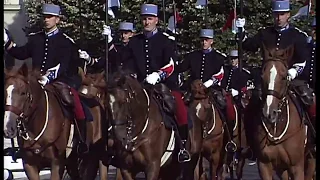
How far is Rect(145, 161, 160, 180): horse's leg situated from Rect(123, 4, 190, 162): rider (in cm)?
77

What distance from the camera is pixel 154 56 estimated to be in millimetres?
10914

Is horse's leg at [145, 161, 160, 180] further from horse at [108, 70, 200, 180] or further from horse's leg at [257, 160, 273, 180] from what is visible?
horse's leg at [257, 160, 273, 180]

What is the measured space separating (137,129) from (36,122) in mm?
1250

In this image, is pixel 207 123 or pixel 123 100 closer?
pixel 123 100

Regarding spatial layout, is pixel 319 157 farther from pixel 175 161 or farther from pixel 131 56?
pixel 131 56

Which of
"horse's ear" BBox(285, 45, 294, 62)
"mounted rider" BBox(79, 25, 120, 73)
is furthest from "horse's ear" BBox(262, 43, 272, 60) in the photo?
"mounted rider" BBox(79, 25, 120, 73)

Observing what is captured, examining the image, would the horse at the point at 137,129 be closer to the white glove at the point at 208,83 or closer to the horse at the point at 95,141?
the horse at the point at 95,141

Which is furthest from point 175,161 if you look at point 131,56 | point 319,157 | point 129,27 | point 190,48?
point 190,48

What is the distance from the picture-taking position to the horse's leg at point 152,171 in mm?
10070

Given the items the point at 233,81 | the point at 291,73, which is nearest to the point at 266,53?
the point at 291,73

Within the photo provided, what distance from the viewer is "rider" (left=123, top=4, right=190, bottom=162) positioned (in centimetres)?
1086

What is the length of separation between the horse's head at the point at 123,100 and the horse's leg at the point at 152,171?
24.8 inches

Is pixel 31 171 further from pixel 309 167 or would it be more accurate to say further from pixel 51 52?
pixel 309 167

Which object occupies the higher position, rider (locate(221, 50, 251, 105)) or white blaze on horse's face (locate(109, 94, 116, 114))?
white blaze on horse's face (locate(109, 94, 116, 114))
